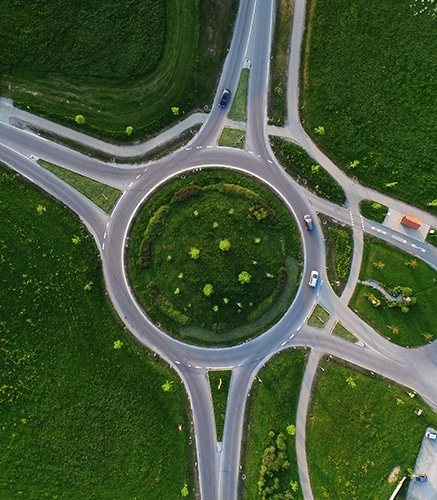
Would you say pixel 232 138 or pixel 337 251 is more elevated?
pixel 232 138

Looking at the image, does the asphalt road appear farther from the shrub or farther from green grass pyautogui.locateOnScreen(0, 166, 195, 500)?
green grass pyautogui.locateOnScreen(0, 166, 195, 500)

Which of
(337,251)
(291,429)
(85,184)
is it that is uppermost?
(85,184)

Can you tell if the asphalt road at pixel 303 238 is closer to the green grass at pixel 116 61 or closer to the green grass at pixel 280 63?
the green grass at pixel 280 63

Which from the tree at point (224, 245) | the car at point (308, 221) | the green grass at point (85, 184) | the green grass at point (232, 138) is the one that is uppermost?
the green grass at point (232, 138)

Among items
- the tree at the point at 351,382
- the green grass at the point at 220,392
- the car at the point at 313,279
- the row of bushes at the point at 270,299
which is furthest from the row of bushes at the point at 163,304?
the tree at the point at 351,382

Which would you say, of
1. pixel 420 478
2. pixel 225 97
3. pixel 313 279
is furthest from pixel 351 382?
pixel 225 97

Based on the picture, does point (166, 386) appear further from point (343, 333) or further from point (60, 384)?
point (343, 333)
